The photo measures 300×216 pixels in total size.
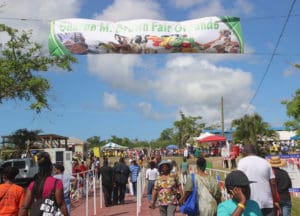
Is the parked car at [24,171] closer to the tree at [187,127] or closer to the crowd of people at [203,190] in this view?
the crowd of people at [203,190]

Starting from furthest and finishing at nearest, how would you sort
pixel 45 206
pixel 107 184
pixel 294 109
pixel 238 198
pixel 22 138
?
1. pixel 22 138
2. pixel 294 109
3. pixel 107 184
4. pixel 45 206
5. pixel 238 198

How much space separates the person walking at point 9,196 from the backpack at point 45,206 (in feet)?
1.07

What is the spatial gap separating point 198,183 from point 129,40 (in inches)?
234

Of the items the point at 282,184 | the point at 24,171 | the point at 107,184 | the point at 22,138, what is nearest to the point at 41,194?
the point at 282,184

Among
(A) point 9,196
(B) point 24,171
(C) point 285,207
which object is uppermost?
(B) point 24,171

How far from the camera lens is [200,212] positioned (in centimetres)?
659

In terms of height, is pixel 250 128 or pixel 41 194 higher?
pixel 250 128

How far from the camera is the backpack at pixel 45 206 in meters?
5.67

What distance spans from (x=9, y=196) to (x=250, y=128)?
131 feet

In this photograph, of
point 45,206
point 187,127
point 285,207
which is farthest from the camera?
point 187,127

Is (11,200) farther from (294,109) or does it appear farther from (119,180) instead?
(294,109)

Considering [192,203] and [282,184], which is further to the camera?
[282,184]

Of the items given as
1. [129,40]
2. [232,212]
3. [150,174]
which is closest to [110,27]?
[129,40]

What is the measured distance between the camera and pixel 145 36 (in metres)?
11.9
